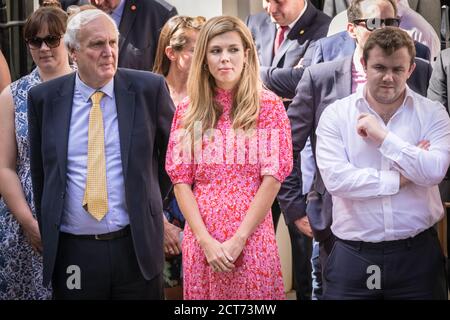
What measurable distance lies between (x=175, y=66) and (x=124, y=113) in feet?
1.65

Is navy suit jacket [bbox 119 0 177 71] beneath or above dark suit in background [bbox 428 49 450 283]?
above

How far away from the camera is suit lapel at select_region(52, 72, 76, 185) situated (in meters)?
3.87

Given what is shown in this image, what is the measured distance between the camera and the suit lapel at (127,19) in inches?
173

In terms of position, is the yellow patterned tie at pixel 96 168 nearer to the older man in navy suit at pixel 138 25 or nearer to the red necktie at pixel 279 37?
the older man in navy suit at pixel 138 25

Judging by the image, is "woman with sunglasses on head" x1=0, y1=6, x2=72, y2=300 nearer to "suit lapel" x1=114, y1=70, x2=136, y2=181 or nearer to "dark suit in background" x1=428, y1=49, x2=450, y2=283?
"suit lapel" x1=114, y1=70, x2=136, y2=181

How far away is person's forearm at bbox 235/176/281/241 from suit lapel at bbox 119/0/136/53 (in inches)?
45.0

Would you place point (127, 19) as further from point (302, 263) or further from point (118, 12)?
point (302, 263)

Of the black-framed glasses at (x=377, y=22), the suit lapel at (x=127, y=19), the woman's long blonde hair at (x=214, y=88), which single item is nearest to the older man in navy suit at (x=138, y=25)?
the suit lapel at (x=127, y=19)

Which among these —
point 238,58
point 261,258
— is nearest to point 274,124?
point 238,58

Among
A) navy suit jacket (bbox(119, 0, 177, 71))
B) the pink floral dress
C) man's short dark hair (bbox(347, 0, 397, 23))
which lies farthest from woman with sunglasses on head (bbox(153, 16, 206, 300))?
man's short dark hair (bbox(347, 0, 397, 23))

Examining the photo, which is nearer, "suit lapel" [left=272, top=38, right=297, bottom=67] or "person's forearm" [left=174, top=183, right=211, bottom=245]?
"person's forearm" [left=174, top=183, right=211, bottom=245]

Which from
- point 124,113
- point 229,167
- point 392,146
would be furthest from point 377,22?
point 124,113

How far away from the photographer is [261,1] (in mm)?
4266
